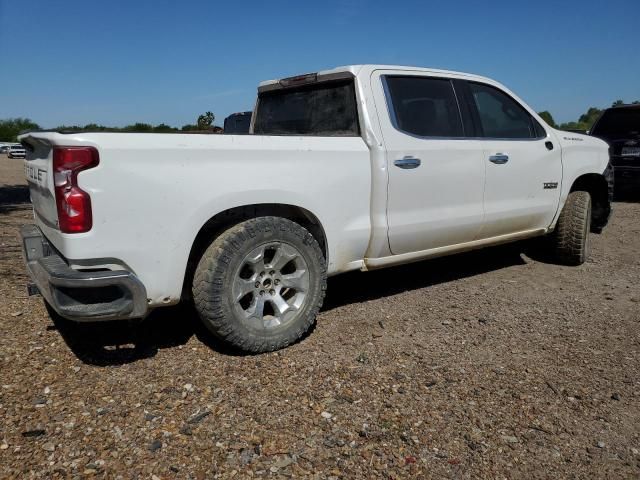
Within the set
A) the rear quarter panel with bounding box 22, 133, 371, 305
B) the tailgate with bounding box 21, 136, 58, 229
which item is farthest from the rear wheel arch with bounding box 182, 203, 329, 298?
the tailgate with bounding box 21, 136, 58, 229

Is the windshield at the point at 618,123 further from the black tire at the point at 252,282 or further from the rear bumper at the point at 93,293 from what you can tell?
the rear bumper at the point at 93,293

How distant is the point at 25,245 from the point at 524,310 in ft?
11.8

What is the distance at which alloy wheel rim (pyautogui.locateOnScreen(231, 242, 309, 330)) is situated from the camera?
310cm

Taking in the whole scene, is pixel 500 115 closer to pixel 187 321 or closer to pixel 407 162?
pixel 407 162

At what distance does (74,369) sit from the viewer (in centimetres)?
302

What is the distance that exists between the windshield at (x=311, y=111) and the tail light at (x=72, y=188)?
182 centimetres

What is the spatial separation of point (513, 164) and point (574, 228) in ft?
4.11

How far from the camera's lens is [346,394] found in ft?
9.12

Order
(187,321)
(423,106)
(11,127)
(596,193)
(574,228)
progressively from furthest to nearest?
1. (11,127)
2. (596,193)
3. (574,228)
4. (423,106)
5. (187,321)

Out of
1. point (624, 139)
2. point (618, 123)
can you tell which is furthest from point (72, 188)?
point (618, 123)

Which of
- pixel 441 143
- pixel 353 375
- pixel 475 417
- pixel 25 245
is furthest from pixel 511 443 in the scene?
pixel 25 245

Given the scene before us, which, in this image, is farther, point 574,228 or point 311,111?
point 574,228

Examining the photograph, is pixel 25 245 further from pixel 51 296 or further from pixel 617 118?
pixel 617 118

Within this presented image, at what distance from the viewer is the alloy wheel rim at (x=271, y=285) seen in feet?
10.2
